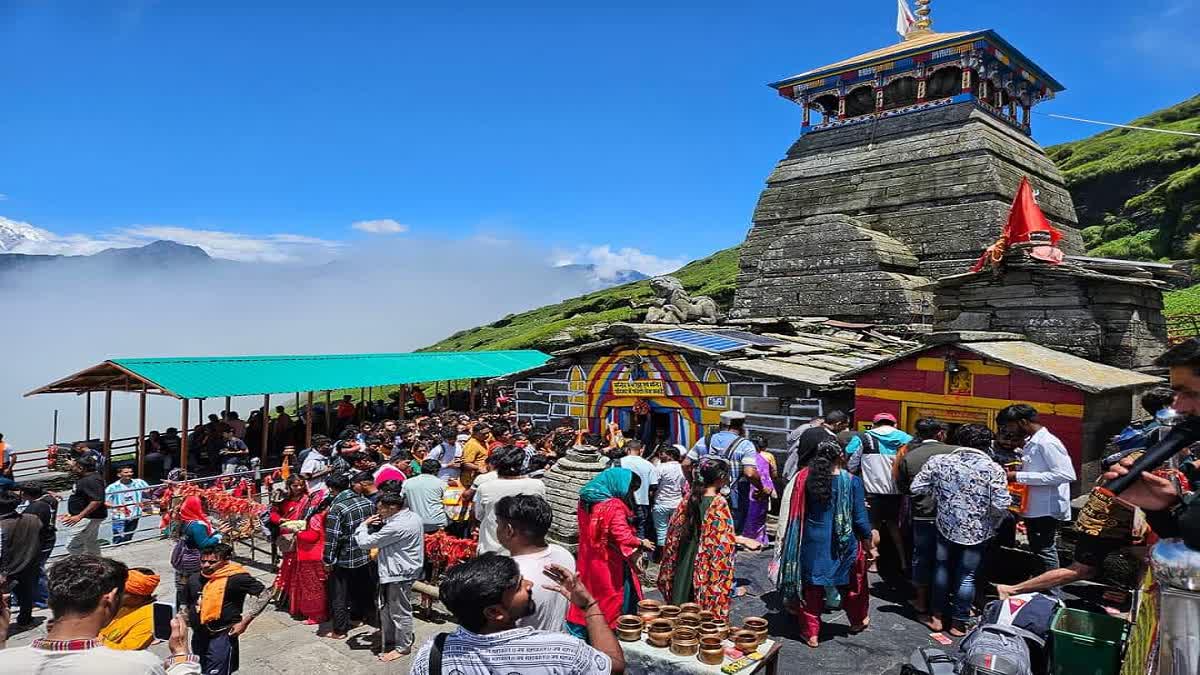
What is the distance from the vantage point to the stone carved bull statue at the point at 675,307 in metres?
20.9

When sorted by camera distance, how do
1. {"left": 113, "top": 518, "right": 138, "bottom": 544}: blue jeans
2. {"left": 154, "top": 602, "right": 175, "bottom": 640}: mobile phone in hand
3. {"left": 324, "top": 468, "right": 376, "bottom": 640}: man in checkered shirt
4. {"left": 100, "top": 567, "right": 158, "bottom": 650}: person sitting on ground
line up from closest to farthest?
{"left": 100, "top": 567, "right": 158, "bottom": 650}: person sitting on ground → {"left": 154, "top": 602, "right": 175, "bottom": 640}: mobile phone in hand → {"left": 324, "top": 468, "right": 376, "bottom": 640}: man in checkered shirt → {"left": 113, "top": 518, "right": 138, "bottom": 544}: blue jeans

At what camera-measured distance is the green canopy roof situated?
48.8ft

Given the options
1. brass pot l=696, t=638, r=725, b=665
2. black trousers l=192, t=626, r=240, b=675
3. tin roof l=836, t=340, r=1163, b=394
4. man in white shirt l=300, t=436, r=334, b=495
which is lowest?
black trousers l=192, t=626, r=240, b=675

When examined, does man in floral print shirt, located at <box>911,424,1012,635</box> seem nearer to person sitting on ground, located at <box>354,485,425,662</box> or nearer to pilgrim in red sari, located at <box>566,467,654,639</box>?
pilgrim in red sari, located at <box>566,467,654,639</box>

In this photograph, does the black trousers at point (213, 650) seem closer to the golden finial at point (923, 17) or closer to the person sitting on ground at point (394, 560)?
the person sitting on ground at point (394, 560)

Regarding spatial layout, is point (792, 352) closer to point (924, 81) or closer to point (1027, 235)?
point (1027, 235)

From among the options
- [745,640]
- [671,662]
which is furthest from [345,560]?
[745,640]

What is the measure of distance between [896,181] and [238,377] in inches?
740

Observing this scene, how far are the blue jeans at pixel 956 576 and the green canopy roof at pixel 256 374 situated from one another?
12512mm

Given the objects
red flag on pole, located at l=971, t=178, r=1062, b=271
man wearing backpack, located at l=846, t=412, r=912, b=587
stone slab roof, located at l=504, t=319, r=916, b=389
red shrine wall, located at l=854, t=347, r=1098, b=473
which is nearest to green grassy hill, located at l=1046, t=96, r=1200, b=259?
red flag on pole, located at l=971, t=178, r=1062, b=271

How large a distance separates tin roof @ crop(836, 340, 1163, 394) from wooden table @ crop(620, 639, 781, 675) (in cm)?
622

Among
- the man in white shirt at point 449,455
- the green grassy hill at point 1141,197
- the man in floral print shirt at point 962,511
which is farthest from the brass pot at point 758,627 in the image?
the green grassy hill at point 1141,197

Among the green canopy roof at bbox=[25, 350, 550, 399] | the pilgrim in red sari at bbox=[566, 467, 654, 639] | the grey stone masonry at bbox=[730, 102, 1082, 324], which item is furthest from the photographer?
the grey stone masonry at bbox=[730, 102, 1082, 324]

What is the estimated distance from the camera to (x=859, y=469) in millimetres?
7676
